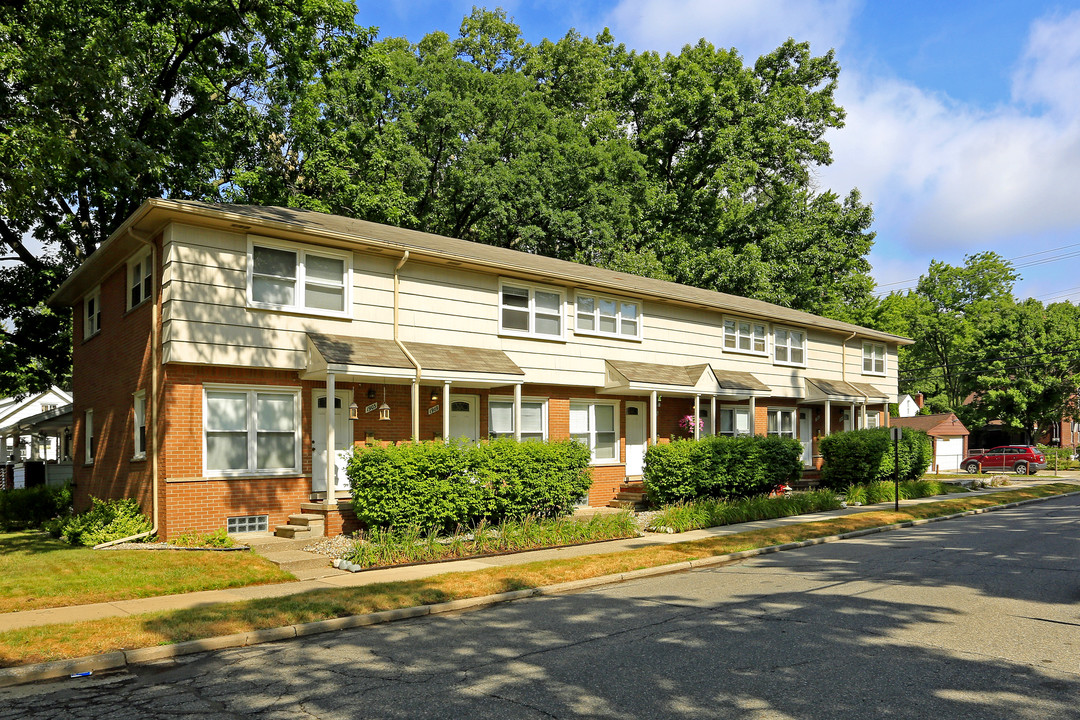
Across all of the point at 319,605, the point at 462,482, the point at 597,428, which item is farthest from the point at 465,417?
the point at 319,605

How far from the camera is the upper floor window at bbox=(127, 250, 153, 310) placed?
15.9m

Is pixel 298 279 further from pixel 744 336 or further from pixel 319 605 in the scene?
pixel 744 336

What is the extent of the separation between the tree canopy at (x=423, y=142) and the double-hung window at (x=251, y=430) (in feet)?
16.4

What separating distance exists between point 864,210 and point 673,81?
515 inches

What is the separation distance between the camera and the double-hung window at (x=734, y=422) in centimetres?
2669

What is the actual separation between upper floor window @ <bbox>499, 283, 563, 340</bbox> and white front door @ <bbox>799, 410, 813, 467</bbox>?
14.1 meters

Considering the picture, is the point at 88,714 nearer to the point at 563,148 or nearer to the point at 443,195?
the point at 443,195

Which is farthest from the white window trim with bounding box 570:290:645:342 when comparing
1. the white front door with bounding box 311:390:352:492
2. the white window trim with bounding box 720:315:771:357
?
the white front door with bounding box 311:390:352:492

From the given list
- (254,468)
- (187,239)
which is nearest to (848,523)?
(254,468)

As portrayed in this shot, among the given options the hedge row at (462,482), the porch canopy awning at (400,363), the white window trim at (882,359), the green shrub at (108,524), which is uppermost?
the white window trim at (882,359)

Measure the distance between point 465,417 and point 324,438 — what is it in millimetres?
3814

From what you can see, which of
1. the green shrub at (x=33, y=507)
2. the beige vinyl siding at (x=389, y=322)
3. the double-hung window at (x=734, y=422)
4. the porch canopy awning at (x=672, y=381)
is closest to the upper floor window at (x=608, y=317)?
the beige vinyl siding at (x=389, y=322)

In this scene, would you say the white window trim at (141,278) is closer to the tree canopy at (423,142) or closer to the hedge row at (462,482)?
the tree canopy at (423,142)

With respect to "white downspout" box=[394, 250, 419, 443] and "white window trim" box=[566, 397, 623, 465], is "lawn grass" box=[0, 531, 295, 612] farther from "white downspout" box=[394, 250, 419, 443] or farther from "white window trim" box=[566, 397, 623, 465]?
"white window trim" box=[566, 397, 623, 465]
